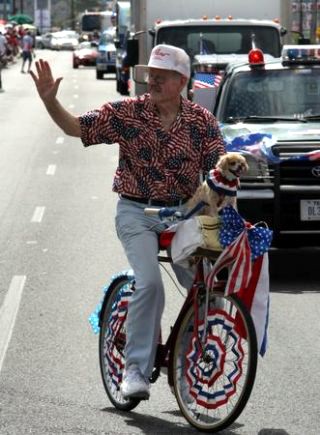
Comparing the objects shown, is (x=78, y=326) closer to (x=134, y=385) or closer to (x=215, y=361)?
(x=134, y=385)

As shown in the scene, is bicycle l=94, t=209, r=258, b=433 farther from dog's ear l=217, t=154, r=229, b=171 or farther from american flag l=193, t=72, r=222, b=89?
american flag l=193, t=72, r=222, b=89

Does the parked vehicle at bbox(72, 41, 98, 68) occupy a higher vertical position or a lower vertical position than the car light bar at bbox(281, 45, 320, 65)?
lower

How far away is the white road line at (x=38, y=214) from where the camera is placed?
50.4 feet

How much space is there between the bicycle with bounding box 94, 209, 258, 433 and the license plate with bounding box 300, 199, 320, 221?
4.52 m

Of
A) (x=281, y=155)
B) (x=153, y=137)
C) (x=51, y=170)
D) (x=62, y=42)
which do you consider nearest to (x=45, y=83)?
(x=153, y=137)

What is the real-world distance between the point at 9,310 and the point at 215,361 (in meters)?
3.85

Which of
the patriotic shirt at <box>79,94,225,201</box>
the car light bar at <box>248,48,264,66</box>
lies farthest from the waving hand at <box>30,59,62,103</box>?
the car light bar at <box>248,48,264,66</box>

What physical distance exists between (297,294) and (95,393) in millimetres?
3585

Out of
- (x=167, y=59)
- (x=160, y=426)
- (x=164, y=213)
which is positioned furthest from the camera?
(x=167, y=59)

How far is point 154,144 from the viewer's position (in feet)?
22.4

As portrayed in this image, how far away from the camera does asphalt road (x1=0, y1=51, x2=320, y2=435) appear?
6.83 m

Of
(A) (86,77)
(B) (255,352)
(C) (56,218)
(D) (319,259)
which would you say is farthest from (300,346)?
(A) (86,77)

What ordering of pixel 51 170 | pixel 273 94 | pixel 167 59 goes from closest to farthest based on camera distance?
pixel 167 59 < pixel 273 94 < pixel 51 170

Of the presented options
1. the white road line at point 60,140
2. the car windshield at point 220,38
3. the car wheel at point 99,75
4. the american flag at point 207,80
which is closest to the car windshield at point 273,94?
the american flag at point 207,80
